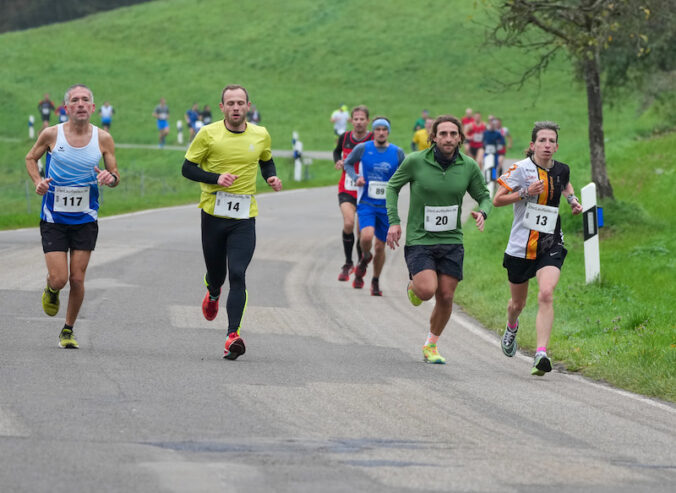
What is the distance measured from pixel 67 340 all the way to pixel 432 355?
285 centimetres

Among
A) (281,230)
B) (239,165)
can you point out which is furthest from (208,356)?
(281,230)

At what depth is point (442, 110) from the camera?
215 feet

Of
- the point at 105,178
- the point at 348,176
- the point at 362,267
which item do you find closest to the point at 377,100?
the point at 348,176

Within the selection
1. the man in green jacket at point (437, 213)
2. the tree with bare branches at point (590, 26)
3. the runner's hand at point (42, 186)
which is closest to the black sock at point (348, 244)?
the tree with bare branches at point (590, 26)

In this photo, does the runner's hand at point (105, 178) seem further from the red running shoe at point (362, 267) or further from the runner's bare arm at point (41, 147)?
the red running shoe at point (362, 267)

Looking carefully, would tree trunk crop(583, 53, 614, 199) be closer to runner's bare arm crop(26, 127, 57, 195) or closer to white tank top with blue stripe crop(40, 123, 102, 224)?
white tank top with blue stripe crop(40, 123, 102, 224)

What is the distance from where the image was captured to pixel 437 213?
10070 millimetres

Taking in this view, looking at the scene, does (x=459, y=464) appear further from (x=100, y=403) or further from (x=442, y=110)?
(x=442, y=110)

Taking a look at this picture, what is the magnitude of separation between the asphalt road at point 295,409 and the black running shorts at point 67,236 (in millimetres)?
773

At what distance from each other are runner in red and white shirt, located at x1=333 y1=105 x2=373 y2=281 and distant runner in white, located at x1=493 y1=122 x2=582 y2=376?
16.6 ft

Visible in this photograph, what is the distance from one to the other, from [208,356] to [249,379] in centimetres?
118

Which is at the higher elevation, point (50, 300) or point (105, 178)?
point (105, 178)

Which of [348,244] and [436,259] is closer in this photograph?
[436,259]

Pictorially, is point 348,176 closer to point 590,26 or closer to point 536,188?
point 590,26
